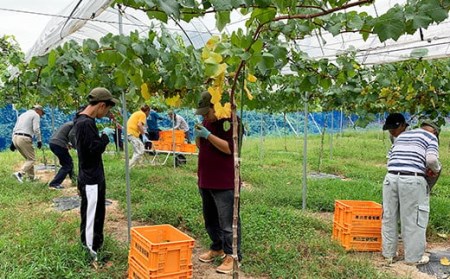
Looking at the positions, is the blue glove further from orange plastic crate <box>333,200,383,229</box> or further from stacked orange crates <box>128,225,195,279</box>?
orange plastic crate <box>333,200,383,229</box>

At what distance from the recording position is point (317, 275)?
368cm

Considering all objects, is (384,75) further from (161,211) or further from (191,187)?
(191,187)

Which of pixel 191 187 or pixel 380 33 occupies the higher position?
pixel 380 33

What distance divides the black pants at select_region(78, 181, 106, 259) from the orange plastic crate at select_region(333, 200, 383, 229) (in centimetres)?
258

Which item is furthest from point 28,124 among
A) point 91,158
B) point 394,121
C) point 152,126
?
point 394,121

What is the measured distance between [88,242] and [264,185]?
178 inches

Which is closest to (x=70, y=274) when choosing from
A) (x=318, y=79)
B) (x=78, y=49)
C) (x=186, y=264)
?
(x=186, y=264)

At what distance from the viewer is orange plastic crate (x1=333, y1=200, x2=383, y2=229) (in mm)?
4422

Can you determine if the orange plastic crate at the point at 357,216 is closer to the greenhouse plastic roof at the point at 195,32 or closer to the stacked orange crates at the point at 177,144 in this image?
the greenhouse plastic roof at the point at 195,32

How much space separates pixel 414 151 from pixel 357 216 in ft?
3.10

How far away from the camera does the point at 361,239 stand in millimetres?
4488

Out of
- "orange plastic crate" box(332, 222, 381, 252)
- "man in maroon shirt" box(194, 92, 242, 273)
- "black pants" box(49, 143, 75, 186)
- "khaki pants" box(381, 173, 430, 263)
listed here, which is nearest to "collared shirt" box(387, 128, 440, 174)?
"khaki pants" box(381, 173, 430, 263)

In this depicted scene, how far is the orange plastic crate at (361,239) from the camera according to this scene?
4430 millimetres

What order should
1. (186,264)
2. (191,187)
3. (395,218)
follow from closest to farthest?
(186,264) < (395,218) < (191,187)
